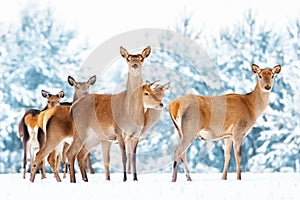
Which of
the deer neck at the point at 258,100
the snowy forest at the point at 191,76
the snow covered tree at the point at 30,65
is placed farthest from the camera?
the snow covered tree at the point at 30,65

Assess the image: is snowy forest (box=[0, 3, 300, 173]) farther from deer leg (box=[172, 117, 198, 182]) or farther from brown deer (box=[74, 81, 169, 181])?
deer leg (box=[172, 117, 198, 182])

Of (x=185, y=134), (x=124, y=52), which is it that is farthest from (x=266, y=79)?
(x=124, y=52)

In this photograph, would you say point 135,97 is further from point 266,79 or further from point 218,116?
point 266,79

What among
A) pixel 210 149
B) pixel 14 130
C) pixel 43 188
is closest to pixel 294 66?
pixel 210 149

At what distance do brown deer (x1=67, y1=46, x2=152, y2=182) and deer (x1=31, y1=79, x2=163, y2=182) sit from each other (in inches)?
7.3

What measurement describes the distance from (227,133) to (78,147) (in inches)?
120

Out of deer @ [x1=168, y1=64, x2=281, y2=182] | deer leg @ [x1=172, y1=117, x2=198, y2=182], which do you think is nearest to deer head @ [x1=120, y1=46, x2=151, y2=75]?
deer @ [x1=168, y1=64, x2=281, y2=182]

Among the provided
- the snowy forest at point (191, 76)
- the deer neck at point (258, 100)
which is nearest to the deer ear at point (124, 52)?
the deer neck at point (258, 100)

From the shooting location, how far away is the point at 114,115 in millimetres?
Answer: 13938

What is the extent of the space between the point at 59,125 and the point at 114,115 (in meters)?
1.20

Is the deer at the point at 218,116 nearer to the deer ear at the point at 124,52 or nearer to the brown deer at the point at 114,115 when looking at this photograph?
the brown deer at the point at 114,115

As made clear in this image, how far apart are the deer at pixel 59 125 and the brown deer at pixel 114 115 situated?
0.60 ft

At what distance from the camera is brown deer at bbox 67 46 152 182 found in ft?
45.5

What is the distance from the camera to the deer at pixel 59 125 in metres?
14.1
